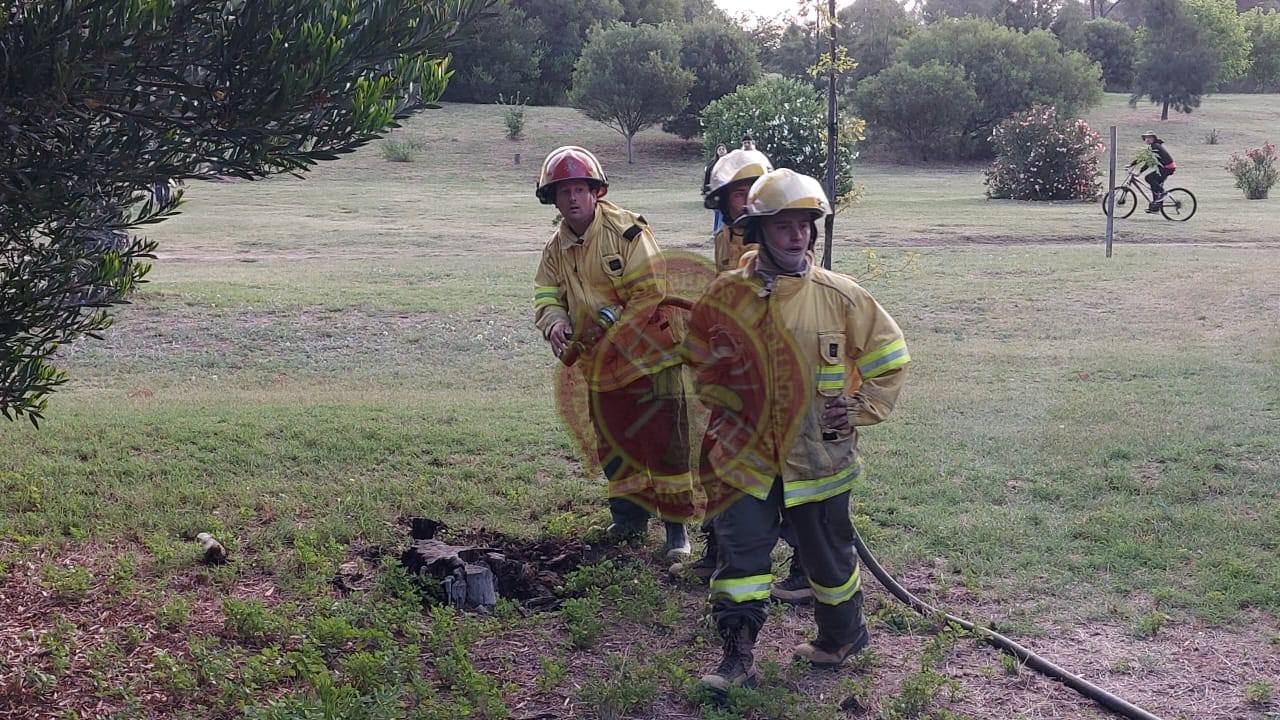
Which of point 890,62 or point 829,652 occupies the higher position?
point 890,62

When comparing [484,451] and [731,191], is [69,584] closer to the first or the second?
[484,451]

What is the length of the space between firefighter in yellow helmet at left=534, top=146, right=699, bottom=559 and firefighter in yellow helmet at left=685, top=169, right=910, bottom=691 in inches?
34.7

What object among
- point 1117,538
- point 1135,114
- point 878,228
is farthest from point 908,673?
point 1135,114

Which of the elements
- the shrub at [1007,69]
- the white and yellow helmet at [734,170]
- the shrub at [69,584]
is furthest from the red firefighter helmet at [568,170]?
the shrub at [1007,69]

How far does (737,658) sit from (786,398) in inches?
39.1

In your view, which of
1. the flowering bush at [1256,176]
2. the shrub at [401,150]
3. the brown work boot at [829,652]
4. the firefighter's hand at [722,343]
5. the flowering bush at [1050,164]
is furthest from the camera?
the shrub at [401,150]

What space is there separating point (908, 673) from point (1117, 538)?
1.93 metres

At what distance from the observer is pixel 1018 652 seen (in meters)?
4.74

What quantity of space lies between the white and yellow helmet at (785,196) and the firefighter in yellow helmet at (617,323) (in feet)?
3.56

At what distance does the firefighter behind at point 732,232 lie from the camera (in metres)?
5.30

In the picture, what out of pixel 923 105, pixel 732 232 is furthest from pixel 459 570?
pixel 923 105

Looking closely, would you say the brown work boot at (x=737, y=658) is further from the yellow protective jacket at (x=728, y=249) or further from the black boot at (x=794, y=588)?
the yellow protective jacket at (x=728, y=249)

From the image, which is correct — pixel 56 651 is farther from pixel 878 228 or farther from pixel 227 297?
pixel 878 228

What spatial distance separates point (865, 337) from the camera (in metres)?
4.36
